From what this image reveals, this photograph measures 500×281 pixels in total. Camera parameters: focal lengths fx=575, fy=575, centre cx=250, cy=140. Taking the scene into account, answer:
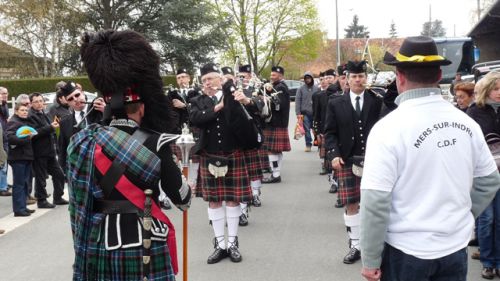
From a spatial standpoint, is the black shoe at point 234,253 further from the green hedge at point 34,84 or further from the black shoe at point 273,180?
the green hedge at point 34,84

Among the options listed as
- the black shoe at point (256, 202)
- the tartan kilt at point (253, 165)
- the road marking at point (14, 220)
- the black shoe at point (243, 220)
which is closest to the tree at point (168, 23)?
the road marking at point (14, 220)

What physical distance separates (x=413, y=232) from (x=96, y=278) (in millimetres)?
1599

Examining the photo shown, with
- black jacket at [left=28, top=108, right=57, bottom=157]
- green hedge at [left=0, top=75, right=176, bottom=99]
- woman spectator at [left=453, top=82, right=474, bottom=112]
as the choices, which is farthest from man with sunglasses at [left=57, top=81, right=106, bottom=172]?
green hedge at [left=0, top=75, right=176, bottom=99]

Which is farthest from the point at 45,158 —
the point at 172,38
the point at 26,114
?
the point at 172,38

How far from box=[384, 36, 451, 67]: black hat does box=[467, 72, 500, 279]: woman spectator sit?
2.41 metres

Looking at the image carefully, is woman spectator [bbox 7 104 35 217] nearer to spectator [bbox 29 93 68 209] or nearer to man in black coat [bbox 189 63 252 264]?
spectator [bbox 29 93 68 209]

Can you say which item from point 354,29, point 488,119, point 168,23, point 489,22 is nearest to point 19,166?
point 488,119

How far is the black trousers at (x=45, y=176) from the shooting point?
8523mm

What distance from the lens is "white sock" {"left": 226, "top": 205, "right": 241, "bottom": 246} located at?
231 inches

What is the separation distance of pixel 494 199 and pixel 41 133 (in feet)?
20.3

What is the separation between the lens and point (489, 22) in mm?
15227

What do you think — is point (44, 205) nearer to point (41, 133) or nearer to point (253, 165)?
point (41, 133)

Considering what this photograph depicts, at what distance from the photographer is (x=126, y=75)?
115 inches

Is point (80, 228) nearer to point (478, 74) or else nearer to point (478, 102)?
point (478, 102)
